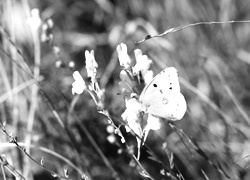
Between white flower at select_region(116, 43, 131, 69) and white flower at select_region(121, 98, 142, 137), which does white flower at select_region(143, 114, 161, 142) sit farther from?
white flower at select_region(116, 43, 131, 69)

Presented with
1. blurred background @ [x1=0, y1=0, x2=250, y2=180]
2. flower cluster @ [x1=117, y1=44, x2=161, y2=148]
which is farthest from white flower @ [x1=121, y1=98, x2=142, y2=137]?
blurred background @ [x1=0, y1=0, x2=250, y2=180]

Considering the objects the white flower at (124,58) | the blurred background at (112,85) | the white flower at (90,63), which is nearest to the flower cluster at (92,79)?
the white flower at (90,63)

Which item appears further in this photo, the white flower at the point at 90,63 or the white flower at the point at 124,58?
the white flower at the point at 124,58

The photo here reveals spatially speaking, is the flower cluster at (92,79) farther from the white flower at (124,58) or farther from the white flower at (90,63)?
the white flower at (124,58)

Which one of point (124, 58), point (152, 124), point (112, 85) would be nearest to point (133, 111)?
point (152, 124)

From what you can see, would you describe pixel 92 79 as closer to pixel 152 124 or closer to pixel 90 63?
pixel 90 63

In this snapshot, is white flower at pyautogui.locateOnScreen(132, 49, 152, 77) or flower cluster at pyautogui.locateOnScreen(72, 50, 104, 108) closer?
flower cluster at pyautogui.locateOnScreen(72, 50, 104, 108)
